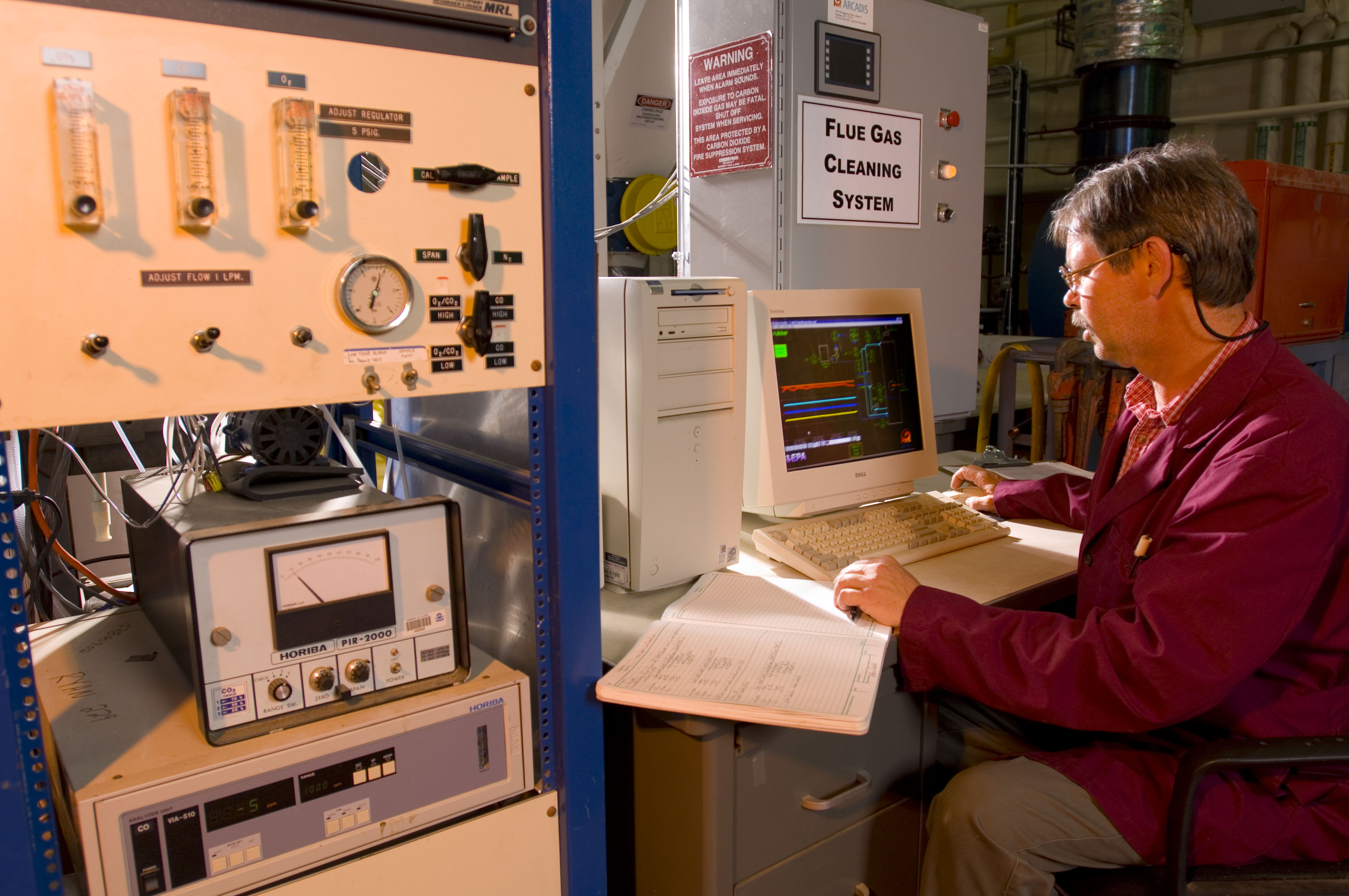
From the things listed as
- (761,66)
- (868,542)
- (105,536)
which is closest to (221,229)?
(868,542)

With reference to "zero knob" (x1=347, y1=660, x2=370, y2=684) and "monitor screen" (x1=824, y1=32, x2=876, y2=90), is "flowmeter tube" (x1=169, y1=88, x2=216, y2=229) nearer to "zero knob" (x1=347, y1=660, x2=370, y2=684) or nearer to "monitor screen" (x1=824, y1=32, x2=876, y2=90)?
"zero knob" (x1=347, y1=660, x2=370, y2=684)

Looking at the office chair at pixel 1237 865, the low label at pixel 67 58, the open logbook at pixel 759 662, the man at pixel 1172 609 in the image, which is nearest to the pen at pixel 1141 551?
the man at pixel 1172 609

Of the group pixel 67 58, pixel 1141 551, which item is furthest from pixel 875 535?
pixel 67 58

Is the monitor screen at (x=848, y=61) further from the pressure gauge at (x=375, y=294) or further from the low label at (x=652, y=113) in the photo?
the pressure gauge at (x=375, y=294)

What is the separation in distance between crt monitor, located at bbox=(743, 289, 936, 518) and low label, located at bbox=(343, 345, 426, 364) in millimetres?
685

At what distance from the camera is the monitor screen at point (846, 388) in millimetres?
1582

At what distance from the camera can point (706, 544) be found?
4.64ft

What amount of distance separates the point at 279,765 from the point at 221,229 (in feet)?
1.72

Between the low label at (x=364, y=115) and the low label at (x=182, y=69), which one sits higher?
the low label at (x=182, y=69)

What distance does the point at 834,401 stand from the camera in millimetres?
1646

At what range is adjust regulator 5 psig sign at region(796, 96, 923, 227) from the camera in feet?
7.22

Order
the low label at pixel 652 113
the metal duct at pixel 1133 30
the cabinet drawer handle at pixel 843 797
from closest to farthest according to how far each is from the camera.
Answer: the cabinet drawer handle at pixel 843 797
the low label at pixel 652 113
the metal duct at pixel 1133 30

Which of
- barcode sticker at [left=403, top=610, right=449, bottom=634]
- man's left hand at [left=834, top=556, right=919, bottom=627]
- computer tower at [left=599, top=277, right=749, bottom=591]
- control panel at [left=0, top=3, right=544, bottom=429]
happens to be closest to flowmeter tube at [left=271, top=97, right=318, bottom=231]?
control panel at [left=0, top=3, right=544, bottom=429]

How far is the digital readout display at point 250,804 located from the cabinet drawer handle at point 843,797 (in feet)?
2.09
